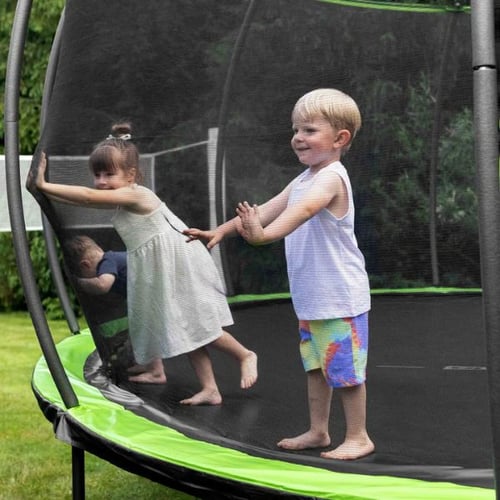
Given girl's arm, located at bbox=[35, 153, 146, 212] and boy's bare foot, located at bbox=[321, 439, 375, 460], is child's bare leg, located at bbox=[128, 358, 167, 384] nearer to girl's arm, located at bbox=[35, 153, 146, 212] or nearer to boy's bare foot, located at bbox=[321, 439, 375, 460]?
girl's arm, located at bbox=[35, 153, 146, 212]

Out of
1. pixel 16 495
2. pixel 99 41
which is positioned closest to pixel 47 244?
pixel 16 495

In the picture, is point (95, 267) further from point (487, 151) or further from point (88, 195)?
point (487, 151)

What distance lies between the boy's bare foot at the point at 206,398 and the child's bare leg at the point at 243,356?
9 cm

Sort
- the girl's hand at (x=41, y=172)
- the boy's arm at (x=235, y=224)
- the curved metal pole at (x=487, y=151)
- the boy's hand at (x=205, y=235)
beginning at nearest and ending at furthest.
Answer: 1. the curved metal pole at (x=487, y=151)
2. the boy's arm at (x=235, y=224)
3. the boy's hand at (x=205, y=235)
4. the girl's hand at (x=41, y=172)

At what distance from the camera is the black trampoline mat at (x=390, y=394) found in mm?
1843

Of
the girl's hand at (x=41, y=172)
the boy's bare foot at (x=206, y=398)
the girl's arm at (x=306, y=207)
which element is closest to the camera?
the girl's arm at (x=306, y=207)

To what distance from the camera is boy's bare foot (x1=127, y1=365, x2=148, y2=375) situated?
239 centimetres

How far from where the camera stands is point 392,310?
6.76 feet

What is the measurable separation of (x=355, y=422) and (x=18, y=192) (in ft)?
Answer: 2.87

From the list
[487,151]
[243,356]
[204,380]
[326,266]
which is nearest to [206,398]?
[204,380]

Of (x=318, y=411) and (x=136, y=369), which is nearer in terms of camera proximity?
(x=318, y=411)

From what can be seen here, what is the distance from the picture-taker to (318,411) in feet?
6.22

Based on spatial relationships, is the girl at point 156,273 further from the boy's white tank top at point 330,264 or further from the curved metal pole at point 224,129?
the boy's white tank top at point 330,264

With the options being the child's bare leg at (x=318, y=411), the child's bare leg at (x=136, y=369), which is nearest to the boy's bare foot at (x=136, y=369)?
the child's bare leg at (x=136, y=369)
